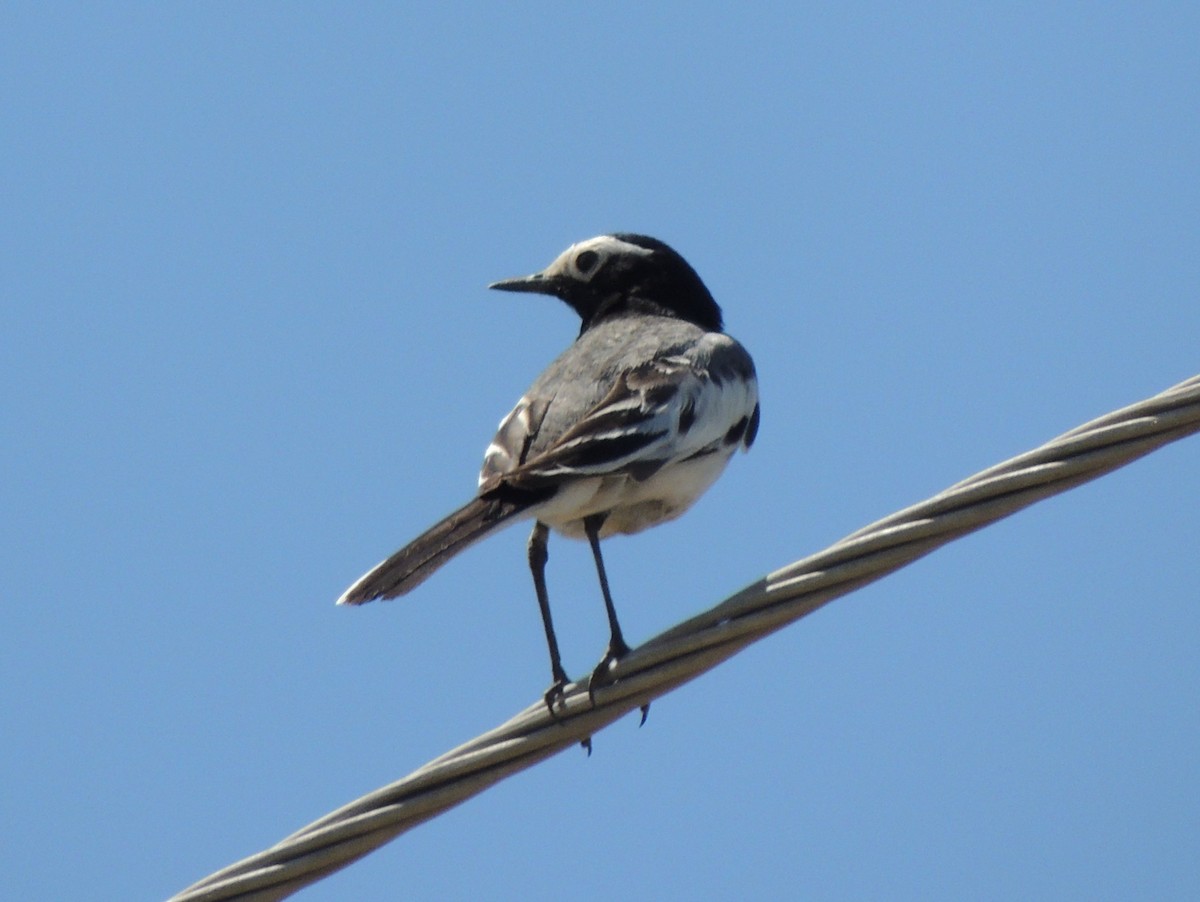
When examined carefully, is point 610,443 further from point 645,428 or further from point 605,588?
point 605,588

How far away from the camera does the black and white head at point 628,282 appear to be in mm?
10047

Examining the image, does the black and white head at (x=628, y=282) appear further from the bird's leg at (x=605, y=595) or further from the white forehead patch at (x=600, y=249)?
the bird's leg at (x=605, y=595)

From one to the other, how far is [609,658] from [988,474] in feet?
8.87

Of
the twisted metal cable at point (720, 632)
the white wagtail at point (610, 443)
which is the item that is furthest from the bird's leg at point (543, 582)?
the twisted metal cable at point (720, 632)

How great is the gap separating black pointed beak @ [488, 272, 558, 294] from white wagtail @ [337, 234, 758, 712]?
49 cm

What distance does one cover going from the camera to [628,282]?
398 inches

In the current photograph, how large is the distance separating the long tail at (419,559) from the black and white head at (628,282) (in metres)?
3.76

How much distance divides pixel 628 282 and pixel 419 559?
170 inches

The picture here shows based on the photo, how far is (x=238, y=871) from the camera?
454 cm

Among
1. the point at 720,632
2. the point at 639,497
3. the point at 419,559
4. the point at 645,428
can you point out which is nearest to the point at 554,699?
the point at 720,632

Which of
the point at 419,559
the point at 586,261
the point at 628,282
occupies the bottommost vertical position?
the point at 419,559

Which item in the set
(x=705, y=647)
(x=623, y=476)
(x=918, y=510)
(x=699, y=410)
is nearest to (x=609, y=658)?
(x=623, y=476)

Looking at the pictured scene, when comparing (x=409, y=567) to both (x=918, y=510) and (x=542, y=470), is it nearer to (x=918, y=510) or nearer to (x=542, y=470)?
(x=542, y=470)

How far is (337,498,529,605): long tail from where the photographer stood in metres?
6.05
